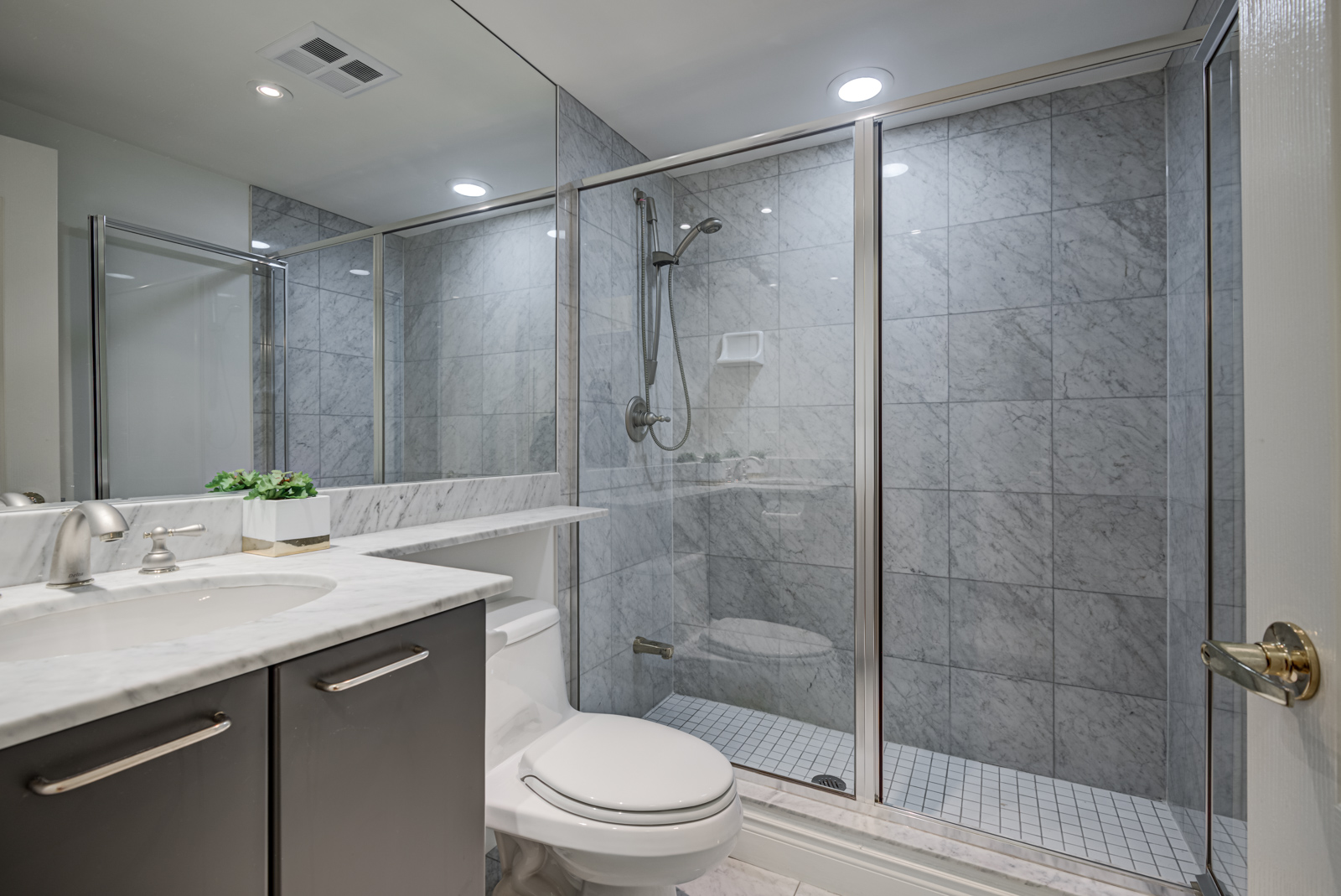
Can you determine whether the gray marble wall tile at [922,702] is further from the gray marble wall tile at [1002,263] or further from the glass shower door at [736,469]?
the gray marble wall tile at [1002,263]

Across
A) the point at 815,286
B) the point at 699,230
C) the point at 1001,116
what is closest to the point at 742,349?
the point at 815,286

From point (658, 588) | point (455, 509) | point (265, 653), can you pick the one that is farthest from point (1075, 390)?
point (265, 653)

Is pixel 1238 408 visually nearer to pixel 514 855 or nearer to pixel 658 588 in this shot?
pixel 658 588

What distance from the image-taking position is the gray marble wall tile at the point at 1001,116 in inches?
79.7

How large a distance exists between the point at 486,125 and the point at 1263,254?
1842 millimetres

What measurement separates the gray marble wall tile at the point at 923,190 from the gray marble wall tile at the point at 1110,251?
0.36 m

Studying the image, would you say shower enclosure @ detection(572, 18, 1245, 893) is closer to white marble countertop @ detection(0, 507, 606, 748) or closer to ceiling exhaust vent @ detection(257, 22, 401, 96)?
ceiling exhaust vent @ detection(257, 22, 401, 96)

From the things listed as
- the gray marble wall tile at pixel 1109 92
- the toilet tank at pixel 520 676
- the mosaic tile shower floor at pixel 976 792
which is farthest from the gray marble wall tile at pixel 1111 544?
the toilet tank at pixel 520 676

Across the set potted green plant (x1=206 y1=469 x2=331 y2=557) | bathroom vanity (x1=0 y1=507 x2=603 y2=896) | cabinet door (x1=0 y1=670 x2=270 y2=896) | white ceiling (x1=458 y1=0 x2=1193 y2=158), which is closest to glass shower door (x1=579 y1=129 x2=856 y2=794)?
white ceiling (x1=458 y1=0 x2=1193 y2=158)

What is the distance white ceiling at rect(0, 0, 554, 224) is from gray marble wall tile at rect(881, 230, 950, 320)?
1.22 metres

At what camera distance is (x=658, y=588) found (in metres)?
2.12

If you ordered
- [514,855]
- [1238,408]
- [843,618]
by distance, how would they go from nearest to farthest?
[1238,408] → [514,855] → [843,618]

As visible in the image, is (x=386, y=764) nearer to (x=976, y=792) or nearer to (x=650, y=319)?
(x=650, y=319)

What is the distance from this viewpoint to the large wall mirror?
0.98 metres
